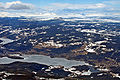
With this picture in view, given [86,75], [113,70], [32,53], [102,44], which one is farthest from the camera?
[102,44]

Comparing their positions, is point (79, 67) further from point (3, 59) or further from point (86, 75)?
point (3, 59)

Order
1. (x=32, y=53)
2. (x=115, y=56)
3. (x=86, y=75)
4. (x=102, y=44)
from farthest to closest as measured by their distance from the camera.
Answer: (x=102, y=44), (x=32, y=53), (x=115, y=56), (x=86, y=75)

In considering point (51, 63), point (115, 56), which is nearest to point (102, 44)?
point (115, 56)

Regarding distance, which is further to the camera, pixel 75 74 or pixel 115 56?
pixel 115 56

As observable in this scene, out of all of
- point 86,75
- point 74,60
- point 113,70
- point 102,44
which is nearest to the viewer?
point 86,75

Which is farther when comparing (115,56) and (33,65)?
(115,56)

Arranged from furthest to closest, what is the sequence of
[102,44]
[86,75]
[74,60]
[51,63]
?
[102,44] < [74,60] < [51,63] < [86,75]

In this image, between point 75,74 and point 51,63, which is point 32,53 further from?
point 75,74

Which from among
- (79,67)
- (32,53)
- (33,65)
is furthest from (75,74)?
(32,53)
